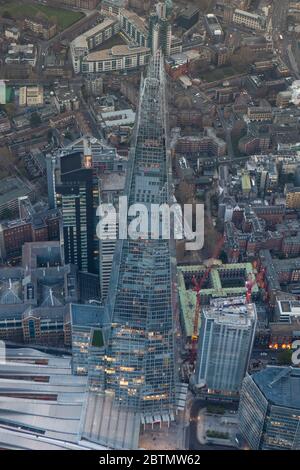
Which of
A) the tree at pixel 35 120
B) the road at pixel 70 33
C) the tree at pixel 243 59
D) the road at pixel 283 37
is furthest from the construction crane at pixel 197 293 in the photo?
the road at pixel 70 33

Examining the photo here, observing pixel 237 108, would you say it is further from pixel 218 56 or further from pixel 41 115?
pixel 41 115

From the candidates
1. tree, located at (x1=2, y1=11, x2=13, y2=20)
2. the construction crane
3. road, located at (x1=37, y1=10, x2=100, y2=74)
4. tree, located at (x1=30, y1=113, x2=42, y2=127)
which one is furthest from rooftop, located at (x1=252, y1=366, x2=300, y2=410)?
tree, located at (x1=2, y1=11, x2=13, y2=20)

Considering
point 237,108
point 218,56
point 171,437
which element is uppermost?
point 218,56

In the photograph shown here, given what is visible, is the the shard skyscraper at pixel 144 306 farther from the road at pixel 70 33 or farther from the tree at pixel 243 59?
the tree at pixel 243 59

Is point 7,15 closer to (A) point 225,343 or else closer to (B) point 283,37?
(B) point 283,37

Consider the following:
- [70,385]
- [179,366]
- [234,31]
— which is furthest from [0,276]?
[234,31]

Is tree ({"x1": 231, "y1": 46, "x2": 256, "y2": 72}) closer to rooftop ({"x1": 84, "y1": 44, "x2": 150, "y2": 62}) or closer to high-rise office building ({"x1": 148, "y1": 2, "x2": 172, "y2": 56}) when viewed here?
high-rise office building ({"x1": 148, "y1": 2, "x2": 172, "y2": 56})
